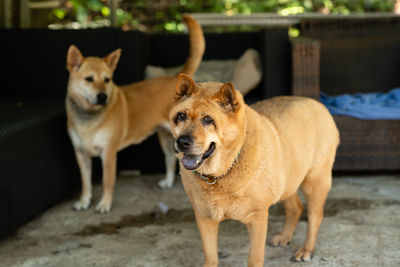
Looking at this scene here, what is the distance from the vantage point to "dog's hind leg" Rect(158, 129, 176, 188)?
3742 millimetres

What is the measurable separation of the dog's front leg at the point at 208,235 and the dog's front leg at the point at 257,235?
16cm

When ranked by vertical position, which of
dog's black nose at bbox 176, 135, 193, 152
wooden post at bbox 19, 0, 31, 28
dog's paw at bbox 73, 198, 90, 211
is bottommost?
dog's paw at bbox 73, 198, 90, 211

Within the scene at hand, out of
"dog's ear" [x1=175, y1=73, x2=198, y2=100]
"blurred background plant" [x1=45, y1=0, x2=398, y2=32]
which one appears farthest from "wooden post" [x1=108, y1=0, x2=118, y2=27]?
"dog's ear" [x1=175, y1=73, x2=198, y2=100]

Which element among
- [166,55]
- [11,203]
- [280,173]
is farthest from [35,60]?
[280,173]

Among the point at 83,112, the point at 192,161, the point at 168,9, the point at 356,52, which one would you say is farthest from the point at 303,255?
the point at 168,9

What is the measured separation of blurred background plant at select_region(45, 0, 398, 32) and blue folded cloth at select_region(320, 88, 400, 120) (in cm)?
270

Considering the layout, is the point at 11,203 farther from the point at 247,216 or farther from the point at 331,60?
the point at 331,60

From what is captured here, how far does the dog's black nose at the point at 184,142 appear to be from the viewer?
1.67 m

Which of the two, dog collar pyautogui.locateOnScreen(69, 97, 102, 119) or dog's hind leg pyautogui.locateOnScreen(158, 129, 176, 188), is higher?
dog collar pyautogui.locateOnScreen(69, 97, 102, 119)

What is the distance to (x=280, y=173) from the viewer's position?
1978mm

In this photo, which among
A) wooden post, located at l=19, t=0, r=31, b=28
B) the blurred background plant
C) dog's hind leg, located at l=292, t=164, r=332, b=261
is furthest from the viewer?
the blurred background plant

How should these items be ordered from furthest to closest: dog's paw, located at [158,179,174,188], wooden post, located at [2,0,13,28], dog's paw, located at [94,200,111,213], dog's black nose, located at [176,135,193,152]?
wooden post, located at [2,0,13,28] < dog's paw, located at [158,179,174,188] < dog's paw, located at [94,200,111,213] < dog's black nose, located at [176,135,193,152]

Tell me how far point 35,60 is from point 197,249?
2593 millimetres

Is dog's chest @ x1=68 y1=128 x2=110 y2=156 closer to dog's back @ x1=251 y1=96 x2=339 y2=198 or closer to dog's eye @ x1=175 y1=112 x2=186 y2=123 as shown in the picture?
dog's back @ x1=251 y1=96 x2=339 y2=198
